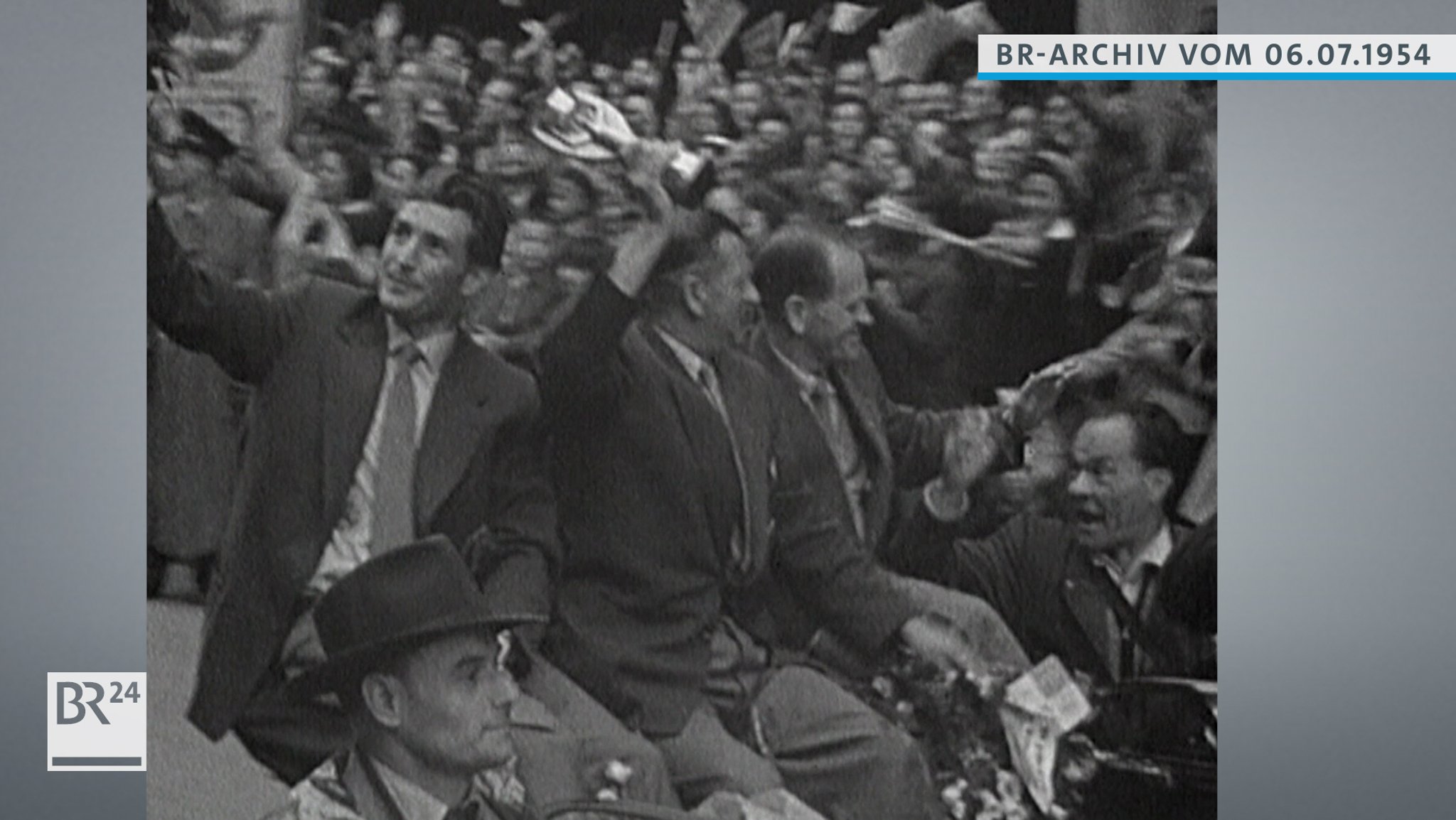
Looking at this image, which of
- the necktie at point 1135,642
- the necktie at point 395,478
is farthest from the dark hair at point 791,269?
the necktie at point 1135,642

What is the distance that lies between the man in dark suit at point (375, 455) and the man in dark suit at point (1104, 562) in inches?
28.7

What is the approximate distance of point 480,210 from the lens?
11.5 feet

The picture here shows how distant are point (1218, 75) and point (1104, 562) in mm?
940

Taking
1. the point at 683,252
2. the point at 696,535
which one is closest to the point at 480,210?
the point at 683,252

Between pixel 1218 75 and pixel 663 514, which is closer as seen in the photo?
pixel 663 514

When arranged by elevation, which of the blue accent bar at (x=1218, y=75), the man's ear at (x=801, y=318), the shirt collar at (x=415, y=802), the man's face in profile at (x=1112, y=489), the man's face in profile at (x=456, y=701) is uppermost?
the blue accent bar at (x=1218, y=75)

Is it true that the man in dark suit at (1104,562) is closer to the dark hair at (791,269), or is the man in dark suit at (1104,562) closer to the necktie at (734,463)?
the necktie at (734,463)

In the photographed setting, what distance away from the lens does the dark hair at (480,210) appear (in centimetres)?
350

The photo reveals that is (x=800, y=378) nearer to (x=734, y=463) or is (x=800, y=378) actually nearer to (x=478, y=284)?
(x=734, y=463)

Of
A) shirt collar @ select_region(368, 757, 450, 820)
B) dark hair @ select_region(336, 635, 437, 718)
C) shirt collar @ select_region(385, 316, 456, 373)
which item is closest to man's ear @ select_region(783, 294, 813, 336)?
shirt collar @ select_region(385, 316, 456, 373)

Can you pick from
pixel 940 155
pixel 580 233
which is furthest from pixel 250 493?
pixel 940 155

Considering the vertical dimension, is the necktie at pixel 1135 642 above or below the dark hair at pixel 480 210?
below

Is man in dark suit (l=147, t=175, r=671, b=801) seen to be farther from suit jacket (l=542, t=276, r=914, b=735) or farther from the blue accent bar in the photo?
the blue accent bar

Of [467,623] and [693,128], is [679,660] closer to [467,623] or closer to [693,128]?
[467,623]
